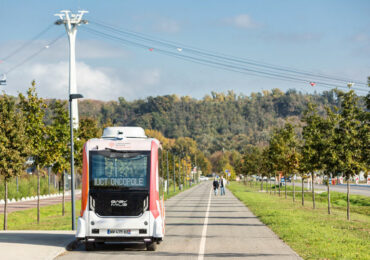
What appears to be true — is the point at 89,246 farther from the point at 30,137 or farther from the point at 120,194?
the point at 30,137

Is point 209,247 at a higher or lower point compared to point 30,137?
lower

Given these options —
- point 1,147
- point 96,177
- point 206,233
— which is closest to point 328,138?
point 206,233

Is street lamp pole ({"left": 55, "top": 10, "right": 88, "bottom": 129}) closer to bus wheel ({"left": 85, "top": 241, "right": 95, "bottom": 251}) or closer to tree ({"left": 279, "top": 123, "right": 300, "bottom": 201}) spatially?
tree ({"left": 279, "top": 123, "right": 300, "bottom": 201})

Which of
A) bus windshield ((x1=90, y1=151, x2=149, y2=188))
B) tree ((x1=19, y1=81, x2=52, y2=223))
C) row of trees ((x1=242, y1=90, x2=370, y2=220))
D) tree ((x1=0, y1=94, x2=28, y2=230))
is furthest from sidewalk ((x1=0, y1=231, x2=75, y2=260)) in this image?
row of trees ((x1=242, y1=90, x2=370, y2=220))

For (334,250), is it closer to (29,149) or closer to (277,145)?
(29,149)

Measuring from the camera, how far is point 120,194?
1420 centimetres

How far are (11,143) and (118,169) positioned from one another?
11144 millimetres

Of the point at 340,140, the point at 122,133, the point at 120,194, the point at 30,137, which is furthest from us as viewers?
the point at 340,140

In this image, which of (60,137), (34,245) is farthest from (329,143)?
(34,245)

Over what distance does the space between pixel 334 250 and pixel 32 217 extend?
23.6 metres

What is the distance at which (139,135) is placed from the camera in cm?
Result: 1543

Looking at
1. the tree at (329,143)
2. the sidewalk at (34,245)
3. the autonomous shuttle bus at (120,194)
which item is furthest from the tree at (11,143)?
the tree at (329,143)

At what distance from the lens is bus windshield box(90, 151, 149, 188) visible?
14.3 meters

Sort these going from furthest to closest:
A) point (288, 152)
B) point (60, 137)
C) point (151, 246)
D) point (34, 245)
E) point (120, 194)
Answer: point (288, 152) → point (60, 137) → point (34, 245) → point (151, 246) → point (120, 194)
